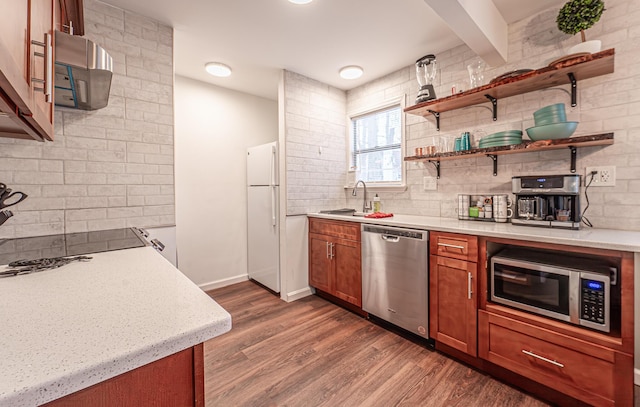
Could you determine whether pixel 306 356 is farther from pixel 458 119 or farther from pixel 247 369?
pixel 458 119

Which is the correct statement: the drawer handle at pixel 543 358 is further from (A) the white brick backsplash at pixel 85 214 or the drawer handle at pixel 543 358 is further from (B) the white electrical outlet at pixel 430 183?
(A) the white brick backsplash at pixel 85 214

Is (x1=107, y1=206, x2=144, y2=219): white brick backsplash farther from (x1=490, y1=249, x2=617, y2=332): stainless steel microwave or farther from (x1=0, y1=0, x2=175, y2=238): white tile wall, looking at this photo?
(x1=490, y1=249, x2=617, y2=332): stainless steel microwave

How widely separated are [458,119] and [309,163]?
1.56m

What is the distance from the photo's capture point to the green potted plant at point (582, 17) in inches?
64.3

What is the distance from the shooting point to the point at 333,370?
185 cm

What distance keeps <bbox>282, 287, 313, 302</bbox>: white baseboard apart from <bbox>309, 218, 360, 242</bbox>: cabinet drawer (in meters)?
0.67

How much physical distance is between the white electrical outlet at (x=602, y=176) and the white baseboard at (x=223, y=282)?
11.5ft

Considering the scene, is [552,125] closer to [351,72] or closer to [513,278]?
[513,278]

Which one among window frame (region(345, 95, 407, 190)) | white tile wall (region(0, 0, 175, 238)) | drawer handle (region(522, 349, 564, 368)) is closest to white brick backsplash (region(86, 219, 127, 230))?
Result: white tile wall (region(0, 0, 175, 238))

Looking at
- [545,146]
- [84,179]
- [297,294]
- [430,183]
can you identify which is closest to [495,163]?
[545,146]

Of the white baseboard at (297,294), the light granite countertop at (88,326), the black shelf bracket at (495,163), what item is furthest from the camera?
the white baseboard at (297,294)

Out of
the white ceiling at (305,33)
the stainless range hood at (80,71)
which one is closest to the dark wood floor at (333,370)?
the stainless range hood at (80,71)

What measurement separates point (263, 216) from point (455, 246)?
2.15m

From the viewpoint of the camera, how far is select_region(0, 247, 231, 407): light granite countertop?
1.37 ft
